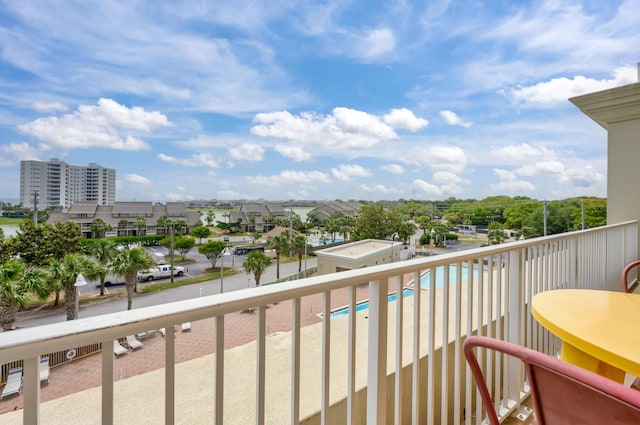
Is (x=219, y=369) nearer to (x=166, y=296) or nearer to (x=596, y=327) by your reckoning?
(x=596, y=327)

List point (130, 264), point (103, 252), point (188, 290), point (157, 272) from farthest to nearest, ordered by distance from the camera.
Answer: point (157, 272)
point (188, 290)
point (130, 264)
point (103, 252)

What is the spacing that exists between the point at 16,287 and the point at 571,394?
1198cm

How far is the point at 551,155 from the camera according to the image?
28109 mm

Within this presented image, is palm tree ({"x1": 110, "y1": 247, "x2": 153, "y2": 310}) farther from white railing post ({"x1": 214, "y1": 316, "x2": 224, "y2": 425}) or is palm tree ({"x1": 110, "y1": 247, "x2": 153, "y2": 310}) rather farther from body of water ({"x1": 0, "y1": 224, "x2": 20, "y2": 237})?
white railing post ({"x1": 214, "y1": 316, "x2": 224, "y2": 425})

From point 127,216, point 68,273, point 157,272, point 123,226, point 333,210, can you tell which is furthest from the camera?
point 333,210

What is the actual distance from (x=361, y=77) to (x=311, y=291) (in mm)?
44000

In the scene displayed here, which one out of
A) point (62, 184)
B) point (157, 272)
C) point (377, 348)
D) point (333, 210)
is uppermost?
point (62, 184)

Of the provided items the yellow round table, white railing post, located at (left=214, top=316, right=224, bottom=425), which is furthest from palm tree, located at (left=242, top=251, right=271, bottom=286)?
white railing post, located at (left=214, top=316, right=224, bottom=425)

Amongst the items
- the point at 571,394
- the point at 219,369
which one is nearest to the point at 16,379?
the point at 219,369

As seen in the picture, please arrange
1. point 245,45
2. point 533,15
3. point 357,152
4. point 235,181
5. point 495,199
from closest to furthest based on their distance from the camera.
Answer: point 533,15
point 495,199
point 245,45
point 235,181
point 357,152

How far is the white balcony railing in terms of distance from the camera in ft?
1.98

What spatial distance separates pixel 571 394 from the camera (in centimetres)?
74

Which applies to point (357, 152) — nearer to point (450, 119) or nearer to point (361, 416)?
point (450, 119)

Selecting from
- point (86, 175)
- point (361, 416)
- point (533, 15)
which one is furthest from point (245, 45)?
point (361, 416)
